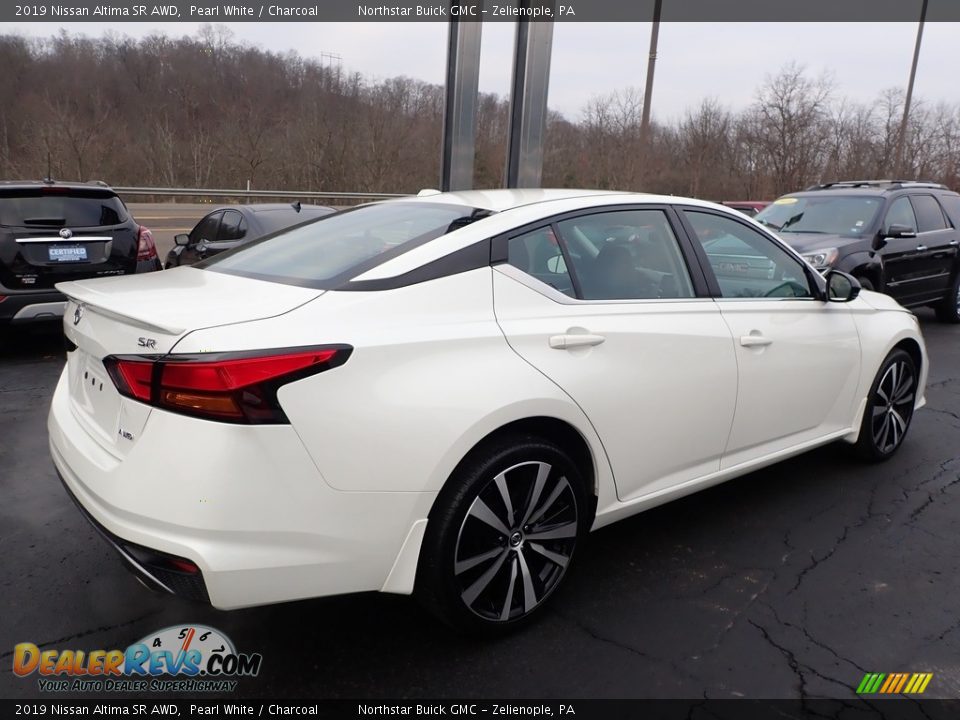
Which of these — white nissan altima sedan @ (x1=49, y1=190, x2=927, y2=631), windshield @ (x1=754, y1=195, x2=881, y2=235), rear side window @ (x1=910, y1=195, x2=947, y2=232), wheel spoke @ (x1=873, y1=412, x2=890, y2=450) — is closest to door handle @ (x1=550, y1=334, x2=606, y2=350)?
white nissan altima sedan @ (x1=49, y1=190, x2=927, y2=631)

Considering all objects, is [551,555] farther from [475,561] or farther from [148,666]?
[148,666]

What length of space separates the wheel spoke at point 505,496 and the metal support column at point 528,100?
28.9 ft

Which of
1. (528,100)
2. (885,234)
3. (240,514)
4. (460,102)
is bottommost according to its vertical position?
(240,514)

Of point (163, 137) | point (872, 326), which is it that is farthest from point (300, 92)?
point (872, 326)

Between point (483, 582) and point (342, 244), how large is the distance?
1398mm

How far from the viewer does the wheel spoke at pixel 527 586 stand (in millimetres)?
2547

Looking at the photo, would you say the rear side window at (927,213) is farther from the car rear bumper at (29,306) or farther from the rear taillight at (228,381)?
the car rear bumper at (29,306)

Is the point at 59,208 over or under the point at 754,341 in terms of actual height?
over

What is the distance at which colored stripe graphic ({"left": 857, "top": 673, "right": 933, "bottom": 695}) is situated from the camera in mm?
2359

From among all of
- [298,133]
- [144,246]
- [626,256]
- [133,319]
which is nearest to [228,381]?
[133,319]

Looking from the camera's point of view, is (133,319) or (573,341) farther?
(573,341)

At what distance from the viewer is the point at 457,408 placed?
2225 millimetres

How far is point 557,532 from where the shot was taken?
2625 mm

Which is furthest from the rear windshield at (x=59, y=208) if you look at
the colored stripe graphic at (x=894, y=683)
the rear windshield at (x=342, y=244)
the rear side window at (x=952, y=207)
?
the rear side window at (x=952, y=207)
